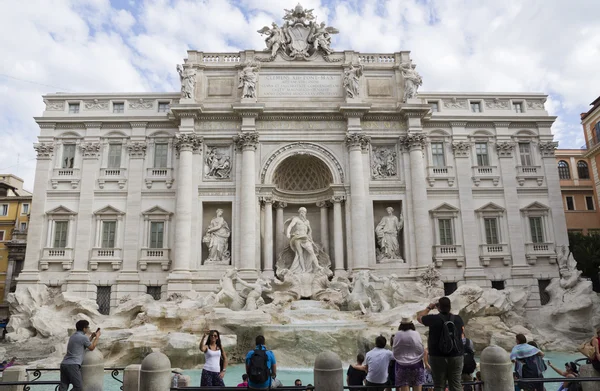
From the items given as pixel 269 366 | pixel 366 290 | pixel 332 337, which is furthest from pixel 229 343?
pixel 269 366

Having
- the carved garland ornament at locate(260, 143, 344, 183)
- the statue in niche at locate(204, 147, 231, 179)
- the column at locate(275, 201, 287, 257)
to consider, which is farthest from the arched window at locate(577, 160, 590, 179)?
the statue in niche at locate(204, 147, 231, 179)

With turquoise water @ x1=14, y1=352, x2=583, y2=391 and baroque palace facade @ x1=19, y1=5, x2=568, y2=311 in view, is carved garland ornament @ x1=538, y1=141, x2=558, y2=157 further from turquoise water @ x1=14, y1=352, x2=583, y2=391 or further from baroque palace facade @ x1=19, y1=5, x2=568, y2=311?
turquoise water @ x1=14, y1=352, x2=583, y2=391

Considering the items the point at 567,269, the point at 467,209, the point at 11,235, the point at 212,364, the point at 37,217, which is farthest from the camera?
the point at 11,235

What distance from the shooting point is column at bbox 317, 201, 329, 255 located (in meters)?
25.9

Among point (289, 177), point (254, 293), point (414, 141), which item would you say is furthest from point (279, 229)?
point (414, 141)

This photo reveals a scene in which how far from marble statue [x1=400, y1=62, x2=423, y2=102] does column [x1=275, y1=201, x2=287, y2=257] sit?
31.7 feet

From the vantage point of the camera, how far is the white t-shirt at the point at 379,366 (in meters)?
7.76

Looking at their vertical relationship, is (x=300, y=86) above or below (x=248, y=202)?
above

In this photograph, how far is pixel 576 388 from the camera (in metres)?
8.70

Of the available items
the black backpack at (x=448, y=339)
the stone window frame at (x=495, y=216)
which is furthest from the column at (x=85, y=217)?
the black backpack at (x=448, y=339)

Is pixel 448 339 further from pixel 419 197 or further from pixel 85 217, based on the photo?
pixel 85 217

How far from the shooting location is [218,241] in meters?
24.8

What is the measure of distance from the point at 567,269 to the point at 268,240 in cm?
1659

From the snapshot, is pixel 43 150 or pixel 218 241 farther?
pixel 43 150
